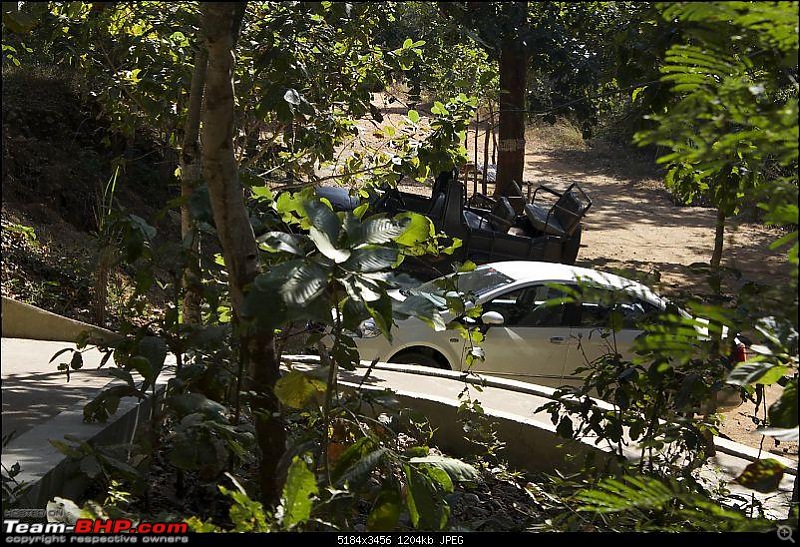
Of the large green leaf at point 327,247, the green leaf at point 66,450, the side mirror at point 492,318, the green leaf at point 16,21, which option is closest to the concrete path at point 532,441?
the side mirror at point 492,318

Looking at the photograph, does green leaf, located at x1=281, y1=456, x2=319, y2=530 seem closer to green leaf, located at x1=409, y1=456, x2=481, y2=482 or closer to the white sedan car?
green leaf, located at x1=409, y1=456, x2=481, y2=482

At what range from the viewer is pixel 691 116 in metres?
1.86

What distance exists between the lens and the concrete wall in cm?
826

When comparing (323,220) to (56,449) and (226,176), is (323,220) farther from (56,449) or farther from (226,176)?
(56,449)

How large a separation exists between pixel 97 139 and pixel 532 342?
9.15 meters

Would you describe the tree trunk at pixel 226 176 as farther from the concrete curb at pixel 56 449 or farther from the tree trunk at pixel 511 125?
the tree trunk at pixel 511 125

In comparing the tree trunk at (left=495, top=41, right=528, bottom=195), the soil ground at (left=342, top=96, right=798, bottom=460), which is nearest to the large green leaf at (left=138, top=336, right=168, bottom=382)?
the soil ground at (left=342, top=96, right=798, bottom=460)

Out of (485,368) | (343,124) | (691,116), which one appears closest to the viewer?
(691,116)

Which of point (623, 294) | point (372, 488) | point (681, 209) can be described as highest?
point (623, 294)

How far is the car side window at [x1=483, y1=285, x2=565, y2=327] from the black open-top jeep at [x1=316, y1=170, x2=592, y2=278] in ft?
12.0

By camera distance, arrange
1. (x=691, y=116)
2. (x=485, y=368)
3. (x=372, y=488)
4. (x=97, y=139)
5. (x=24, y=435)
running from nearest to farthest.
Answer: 1. (x=691, y=116)
2. (x=372, y=488)
3. (x=24, y=435)
4. (x=485, y=368)
5. (x=97, y=139)

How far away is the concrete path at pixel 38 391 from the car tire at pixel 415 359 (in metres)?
2.66

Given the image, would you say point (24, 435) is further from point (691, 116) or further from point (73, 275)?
point (73, 275)
